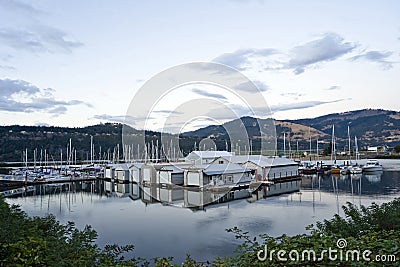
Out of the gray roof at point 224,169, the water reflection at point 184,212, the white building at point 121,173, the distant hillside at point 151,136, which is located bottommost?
the water reflection at point 184,212

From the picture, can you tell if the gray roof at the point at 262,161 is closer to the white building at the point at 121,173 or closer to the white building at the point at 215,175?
the white building at the point at 215,175

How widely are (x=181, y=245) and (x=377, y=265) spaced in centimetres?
815

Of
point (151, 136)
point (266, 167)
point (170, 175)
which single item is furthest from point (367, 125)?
point (170, 175)

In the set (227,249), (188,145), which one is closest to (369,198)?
(227,249)

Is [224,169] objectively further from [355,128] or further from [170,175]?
[355,128]

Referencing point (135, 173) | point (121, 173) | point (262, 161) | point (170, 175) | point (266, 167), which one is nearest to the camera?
point (170, 175)

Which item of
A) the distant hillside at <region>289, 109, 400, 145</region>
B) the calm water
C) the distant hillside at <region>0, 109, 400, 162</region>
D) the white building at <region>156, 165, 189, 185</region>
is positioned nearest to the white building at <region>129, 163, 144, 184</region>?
the white building at <region>156, 165, 189, 185</region>

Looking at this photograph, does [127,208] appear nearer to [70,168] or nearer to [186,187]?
[186,187]

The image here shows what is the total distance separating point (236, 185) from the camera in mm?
26375

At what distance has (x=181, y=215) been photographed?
51.1ft

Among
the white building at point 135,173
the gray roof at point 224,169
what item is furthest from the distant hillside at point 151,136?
the white building at point 135,173

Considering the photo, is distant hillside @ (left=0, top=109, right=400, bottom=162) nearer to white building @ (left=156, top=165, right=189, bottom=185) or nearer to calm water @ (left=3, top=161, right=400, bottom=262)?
white building @ (left=156, top=165, right=189, bottom=185)

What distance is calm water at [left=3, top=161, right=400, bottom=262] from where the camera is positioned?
10.7 meters

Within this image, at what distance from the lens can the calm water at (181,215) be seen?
35.1 ft
